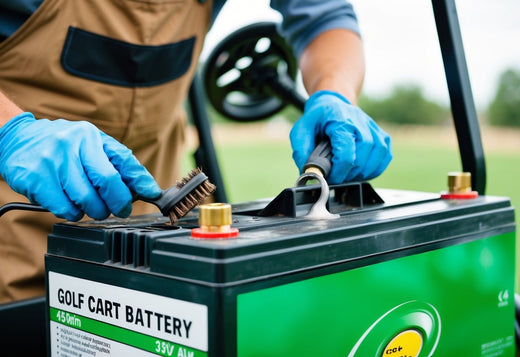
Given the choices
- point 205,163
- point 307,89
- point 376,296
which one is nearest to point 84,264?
point 376,296

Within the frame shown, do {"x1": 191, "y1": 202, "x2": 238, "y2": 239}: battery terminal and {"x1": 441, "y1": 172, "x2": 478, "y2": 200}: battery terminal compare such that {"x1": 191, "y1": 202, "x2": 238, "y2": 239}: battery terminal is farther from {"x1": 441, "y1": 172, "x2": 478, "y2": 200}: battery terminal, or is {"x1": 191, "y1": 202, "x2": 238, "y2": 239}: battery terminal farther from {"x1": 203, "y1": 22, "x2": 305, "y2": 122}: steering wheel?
{"x1": 203, "y1": 22, "x2": 305, "y2": 122}: steering wheel

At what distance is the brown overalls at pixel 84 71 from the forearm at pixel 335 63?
0.87ft

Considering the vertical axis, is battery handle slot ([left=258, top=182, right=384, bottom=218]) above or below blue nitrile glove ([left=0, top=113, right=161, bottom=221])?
below

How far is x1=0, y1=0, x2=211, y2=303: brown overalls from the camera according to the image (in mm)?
1049

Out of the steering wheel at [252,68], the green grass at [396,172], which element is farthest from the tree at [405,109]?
the steering wheel at [252,68]

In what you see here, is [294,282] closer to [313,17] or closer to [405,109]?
[313,17]

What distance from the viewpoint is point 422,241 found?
2.54ft

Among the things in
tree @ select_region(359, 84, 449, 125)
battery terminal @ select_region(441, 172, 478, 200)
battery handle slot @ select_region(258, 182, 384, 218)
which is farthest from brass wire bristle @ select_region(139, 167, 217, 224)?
tree @ select_region(359, 84, 449, 125)

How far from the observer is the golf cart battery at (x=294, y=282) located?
592mm

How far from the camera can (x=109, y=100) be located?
1120 millimetres

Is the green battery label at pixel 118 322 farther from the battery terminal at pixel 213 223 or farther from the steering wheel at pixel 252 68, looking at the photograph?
the steering wheel at pixel 252 68

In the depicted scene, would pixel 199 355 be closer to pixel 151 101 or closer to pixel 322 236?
pixel 322 236

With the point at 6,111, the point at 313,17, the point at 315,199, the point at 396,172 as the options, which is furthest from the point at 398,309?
the point at 396,172

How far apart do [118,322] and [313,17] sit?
85 centimetres
